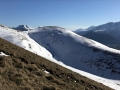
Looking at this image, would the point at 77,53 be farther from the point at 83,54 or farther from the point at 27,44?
the point at 27,44

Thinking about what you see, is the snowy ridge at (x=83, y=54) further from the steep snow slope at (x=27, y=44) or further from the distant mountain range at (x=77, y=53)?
the steep snow slope at (x=27, y=44)

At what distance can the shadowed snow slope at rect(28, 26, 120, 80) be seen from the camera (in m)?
64.9

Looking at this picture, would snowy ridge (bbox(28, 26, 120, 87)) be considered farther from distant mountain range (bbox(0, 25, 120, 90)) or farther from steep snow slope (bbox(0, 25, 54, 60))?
steep snow slope (bbox(0, 25, 54, 60))

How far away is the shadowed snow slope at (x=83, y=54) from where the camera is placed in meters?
64.9

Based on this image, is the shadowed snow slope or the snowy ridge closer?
the snowy ridge

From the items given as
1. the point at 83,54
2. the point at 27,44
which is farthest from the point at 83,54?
the point at 27,44

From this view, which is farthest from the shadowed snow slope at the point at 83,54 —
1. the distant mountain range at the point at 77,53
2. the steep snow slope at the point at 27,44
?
the steep snow slope at the point at 27,44

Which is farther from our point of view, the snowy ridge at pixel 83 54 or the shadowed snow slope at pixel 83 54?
the shadowed snow slope at pixel 83 54

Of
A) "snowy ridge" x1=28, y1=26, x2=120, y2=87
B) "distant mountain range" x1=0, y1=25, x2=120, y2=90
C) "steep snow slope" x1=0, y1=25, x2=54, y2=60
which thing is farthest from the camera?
"steep snow slope" x1=0, y1=25, x2=54, y2=60

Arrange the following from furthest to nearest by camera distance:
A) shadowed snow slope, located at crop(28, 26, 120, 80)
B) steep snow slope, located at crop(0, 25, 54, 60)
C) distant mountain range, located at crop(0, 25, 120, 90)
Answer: steep snow slope, located at crop(0, 25, 54, 60), shadowed snow slope, located at crop(28, 26, 120, 80), distant mountain range, located at crop(0, 25, 120, 90)

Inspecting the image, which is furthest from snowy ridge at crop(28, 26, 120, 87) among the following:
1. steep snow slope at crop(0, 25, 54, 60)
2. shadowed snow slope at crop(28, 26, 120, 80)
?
steep snow slope at crop(0, 25, 54, 60)

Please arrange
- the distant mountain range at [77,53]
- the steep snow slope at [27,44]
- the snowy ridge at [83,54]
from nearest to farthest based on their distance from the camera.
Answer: the distant mountain range at [77,53], the snowy ridge at [83,54], the steep snow slope at [27,44]

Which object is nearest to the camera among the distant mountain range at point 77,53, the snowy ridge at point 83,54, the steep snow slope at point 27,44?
the distant mountain range at point 77,53

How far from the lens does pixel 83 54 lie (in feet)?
257
